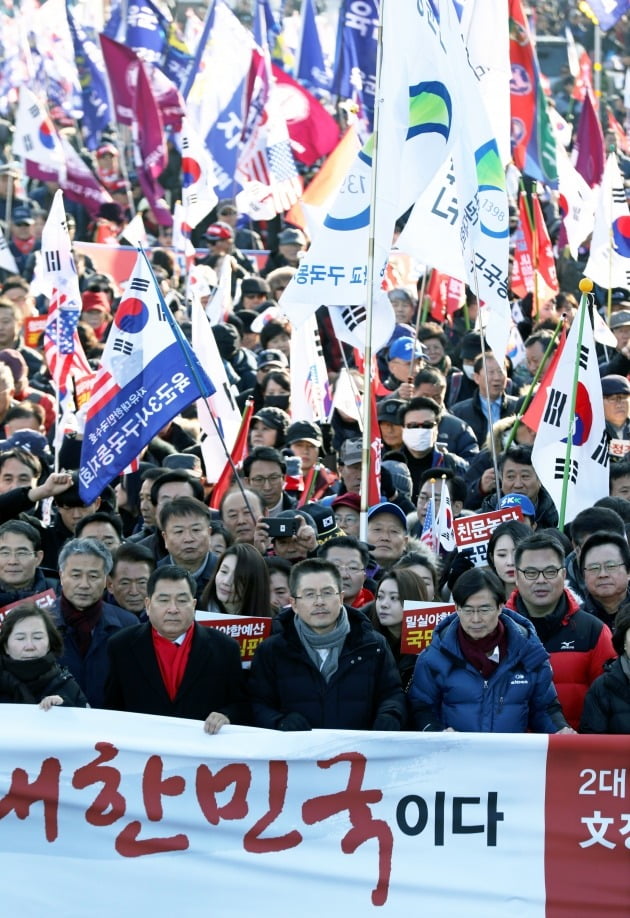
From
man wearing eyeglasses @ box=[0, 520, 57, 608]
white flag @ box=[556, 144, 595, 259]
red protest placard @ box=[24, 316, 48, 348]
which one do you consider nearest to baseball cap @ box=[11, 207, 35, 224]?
red protest placard @ box=[24, 316, 48, 348]

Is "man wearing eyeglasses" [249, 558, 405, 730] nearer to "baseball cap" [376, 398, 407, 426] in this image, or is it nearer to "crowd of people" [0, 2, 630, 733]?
"crowd of people" [0, 2, 630, 733]

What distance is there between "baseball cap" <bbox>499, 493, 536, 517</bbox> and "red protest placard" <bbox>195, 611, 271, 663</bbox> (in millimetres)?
1920

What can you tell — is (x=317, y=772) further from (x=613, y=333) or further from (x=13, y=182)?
(x=13, y=182)

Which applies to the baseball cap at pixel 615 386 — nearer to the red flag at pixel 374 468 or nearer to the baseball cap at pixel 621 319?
the red flag at pixel 374 468

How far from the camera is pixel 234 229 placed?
18031mm

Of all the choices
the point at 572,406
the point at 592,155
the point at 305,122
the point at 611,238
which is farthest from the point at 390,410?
the point at 305,122

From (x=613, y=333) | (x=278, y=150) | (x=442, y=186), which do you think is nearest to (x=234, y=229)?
(x=278, y=150)

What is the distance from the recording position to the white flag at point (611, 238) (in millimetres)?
13195

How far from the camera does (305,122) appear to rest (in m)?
18.5

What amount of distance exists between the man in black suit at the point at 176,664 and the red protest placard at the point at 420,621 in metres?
0.77

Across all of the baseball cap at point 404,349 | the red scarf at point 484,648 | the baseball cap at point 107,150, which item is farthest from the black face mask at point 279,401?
the baseball cap at point 107,150

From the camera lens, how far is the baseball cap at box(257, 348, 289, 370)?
12.2m

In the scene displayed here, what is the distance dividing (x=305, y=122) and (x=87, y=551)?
12141mm

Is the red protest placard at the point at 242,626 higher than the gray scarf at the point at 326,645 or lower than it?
higher
